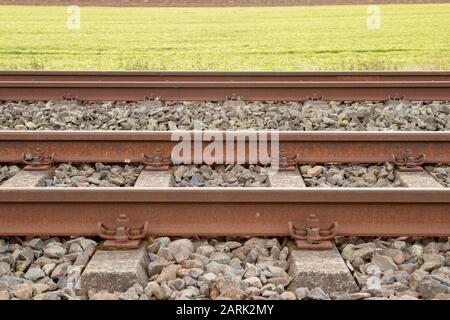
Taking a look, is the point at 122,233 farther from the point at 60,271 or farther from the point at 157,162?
the point at 157,162

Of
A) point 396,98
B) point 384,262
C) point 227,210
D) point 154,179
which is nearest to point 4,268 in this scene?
point 227,210

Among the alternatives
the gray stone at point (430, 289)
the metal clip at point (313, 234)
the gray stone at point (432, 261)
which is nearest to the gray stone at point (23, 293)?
the metal clip at point (313, 234)

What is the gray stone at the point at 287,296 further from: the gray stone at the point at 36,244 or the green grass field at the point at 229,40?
the green grass field at the point at 229,40

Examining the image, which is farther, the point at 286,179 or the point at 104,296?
the point at 286,179

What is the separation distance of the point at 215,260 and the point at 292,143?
93.1 inches

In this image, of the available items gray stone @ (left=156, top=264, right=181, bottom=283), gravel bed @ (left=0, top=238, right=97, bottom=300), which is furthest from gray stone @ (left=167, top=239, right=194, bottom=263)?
Answer: gravel bed @ (left=0, top=238, right=97, bottom=300)

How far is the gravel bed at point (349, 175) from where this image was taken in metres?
5.54

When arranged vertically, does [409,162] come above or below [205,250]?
above

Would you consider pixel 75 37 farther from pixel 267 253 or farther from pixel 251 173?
pixel 267 253

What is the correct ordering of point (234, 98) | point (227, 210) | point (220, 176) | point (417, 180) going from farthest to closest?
point (234, 98), point (220, 176), point (417, 180), point (227, 210)

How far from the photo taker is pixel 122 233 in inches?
166

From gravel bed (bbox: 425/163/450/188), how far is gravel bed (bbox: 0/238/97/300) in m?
3.21

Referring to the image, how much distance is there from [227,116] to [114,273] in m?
4.45

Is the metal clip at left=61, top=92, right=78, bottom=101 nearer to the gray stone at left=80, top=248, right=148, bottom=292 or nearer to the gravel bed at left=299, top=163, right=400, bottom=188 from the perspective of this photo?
the gravel bed at left=299, top=163, right=400, bottom=188
